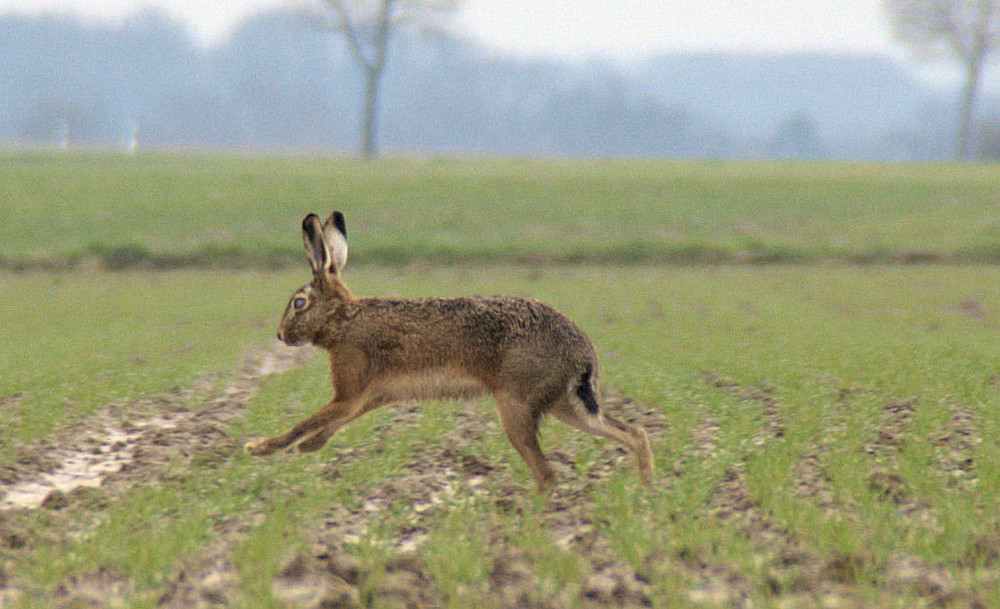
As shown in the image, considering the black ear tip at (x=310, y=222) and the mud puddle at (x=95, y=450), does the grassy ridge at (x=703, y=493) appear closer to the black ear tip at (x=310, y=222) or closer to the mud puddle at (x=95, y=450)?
the mud puddle at (x=95, y=450)

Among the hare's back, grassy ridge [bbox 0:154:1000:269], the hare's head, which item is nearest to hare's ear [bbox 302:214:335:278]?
the hare's head

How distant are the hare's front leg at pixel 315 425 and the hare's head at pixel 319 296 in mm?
557

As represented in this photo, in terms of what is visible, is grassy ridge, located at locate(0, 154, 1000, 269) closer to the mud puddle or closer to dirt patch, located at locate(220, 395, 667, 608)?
the mud puddle

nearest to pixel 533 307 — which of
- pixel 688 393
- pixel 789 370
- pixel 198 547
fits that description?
pixel 198 547

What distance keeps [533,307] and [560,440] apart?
1796 mm

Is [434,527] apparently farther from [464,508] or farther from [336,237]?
[336,237]

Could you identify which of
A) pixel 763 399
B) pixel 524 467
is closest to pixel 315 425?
pixel 524 467

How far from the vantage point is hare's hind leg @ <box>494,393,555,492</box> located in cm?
625

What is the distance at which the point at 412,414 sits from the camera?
29.8ft

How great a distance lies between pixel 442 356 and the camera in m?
6.52

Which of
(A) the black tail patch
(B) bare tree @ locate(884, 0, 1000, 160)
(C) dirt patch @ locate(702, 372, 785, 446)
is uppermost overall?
(B) bare tree @ locate(884, 0, 1000, 160)

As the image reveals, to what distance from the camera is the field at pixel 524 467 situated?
5.02 metres

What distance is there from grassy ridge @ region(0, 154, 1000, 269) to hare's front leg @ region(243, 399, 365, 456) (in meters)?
19.6

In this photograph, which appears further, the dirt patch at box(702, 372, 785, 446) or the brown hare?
the dirt patch at box(702, 372, 785, 446)
